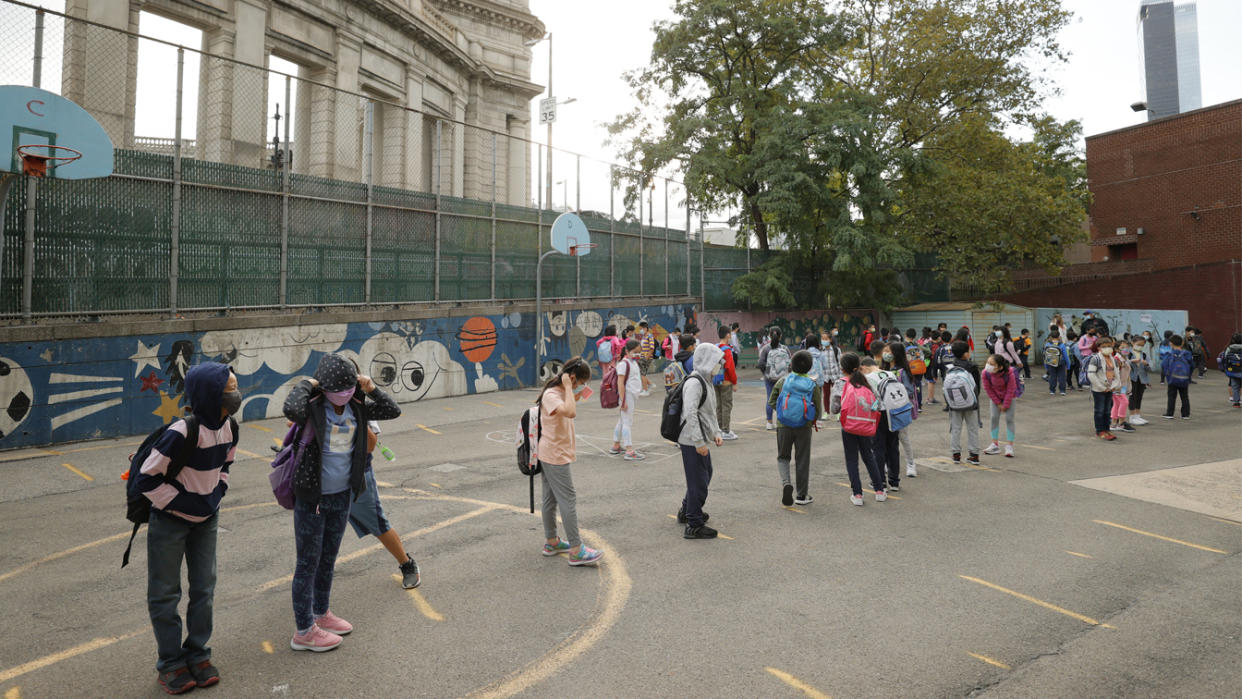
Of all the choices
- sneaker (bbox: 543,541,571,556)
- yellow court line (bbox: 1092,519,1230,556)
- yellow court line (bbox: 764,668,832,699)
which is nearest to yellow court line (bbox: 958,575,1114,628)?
yellow court line (bbox: 764,668,832,699)

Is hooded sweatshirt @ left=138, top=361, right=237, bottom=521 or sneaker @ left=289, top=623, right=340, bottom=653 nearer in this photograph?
hooded sweatshirt @ left=138, top=361, right=237, bottom=521

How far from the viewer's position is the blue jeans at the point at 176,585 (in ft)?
12.9

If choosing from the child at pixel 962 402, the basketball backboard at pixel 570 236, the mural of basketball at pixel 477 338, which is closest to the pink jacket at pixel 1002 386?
the child at pixel 962 402

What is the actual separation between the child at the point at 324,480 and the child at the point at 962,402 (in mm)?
8129

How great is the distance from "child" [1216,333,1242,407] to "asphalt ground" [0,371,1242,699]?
8612 millimetres

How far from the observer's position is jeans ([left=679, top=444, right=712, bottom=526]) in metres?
6.72

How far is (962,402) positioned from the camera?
980 centimetres

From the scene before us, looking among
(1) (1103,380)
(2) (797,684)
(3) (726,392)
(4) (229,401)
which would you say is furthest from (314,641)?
(1) (1103,380)

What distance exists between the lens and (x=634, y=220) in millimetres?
23797

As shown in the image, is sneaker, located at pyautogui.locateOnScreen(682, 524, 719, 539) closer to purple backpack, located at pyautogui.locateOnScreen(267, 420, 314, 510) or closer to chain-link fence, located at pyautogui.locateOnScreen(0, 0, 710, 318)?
purple backpack, located at pyautogui.locateOnScreen(267, 420, 314, 510)

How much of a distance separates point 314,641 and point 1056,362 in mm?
19213

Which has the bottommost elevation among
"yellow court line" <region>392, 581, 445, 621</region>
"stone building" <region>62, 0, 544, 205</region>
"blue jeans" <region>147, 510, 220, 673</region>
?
"yellow court line" <region>392, 581, 445, 621</region>

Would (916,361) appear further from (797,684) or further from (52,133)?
(52,133)

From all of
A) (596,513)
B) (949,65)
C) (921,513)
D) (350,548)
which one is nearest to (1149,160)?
(949,65)
